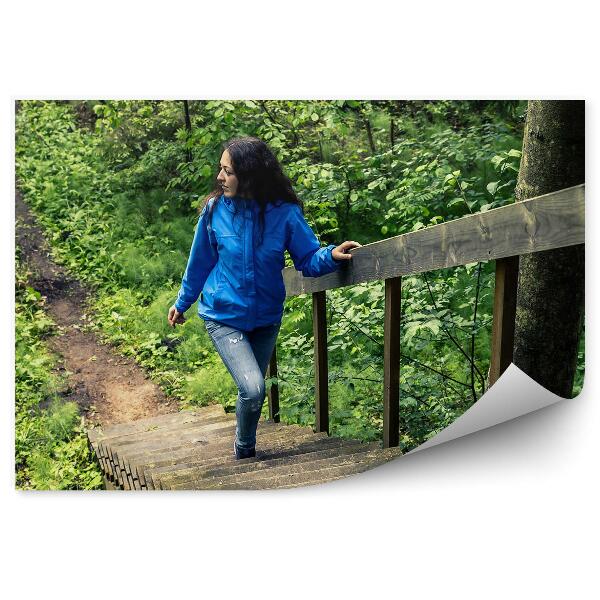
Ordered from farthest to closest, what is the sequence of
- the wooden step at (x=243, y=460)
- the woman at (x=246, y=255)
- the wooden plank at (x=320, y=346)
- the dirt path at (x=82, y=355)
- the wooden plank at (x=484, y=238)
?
the wooden plank at (x=320, y=346)
the dirt path at (x=82, y=355)
the wooden step at (x=243, y=460)
the woman at (x=246, y=255)
the wooden plank at (x=484, y=238)

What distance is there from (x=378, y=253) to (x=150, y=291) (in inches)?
48.7

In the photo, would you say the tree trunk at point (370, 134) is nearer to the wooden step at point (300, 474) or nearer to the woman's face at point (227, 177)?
the woman's face at point (227, 177)

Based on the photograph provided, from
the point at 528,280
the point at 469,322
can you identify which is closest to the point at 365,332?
the point at 469,322

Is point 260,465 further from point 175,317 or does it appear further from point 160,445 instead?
point 175,317

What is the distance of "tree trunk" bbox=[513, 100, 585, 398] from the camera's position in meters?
3.95

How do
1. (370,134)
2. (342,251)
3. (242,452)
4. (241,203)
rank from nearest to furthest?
1. (342,251)
2. (241,203)
3. (242,452)
4. (370,134)

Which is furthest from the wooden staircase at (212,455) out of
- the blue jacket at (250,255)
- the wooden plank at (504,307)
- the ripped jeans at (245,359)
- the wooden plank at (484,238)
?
the wooden plank at (484,238)

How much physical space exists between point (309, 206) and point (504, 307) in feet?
4.10

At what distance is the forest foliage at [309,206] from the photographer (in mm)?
4090

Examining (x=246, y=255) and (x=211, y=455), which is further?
(x=211, y=455)

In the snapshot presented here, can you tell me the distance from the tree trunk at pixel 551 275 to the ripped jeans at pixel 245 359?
3.82 ft

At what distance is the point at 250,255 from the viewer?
12.9ft

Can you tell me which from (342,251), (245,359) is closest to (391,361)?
(342,251)

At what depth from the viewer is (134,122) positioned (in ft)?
13.9
